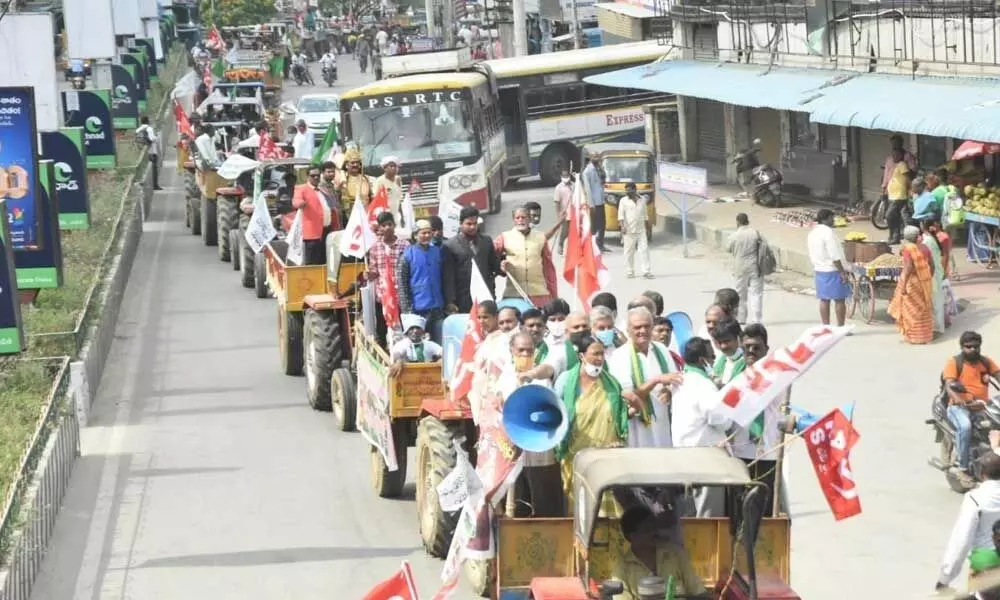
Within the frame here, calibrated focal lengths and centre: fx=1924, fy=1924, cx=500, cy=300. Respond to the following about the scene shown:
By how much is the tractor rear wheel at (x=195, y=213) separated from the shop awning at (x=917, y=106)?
11.9 m

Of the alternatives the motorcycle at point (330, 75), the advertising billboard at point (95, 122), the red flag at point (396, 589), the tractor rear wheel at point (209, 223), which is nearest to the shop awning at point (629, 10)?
the advertising billboard at point (95, 122)

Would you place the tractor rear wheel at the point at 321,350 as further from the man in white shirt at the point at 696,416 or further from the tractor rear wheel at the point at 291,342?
the man in white shirt at the point at 696,416

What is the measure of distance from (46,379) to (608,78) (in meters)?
20.5

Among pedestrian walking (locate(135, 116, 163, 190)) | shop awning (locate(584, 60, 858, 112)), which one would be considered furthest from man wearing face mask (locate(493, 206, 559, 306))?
pedestrian walking (locate(135, 116, 163, 190))

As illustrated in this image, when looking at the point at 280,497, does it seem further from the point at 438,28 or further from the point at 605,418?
the point at 438,28

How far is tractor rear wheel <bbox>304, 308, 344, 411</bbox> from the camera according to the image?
18812 millimetres

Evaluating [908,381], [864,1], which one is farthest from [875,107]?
[908,381]

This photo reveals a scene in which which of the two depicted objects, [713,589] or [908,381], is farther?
[908,381]

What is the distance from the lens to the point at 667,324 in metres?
12.7

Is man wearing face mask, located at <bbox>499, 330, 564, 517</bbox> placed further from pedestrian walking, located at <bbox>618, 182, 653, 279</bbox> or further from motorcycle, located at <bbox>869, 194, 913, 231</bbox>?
motorcycle, located at <bbox>869, 194, 913, 231</bbox>

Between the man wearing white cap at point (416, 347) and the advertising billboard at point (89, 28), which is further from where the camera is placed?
the advertising billboard at point (89, 28)

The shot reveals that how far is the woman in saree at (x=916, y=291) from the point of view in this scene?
2130cm

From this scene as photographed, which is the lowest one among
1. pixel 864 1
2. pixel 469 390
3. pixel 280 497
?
pixel 280 497

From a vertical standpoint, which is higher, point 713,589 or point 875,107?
point 875,107
